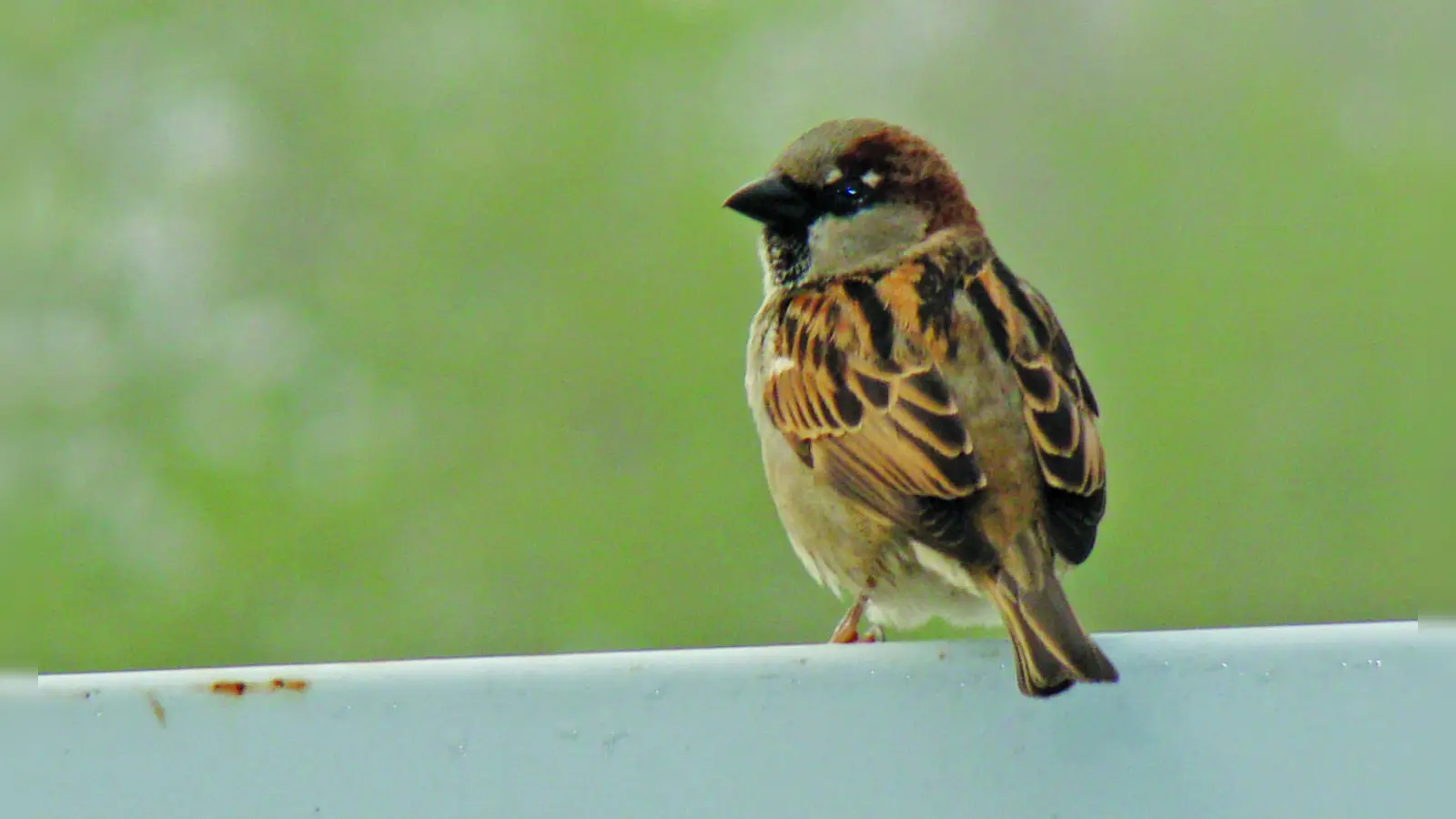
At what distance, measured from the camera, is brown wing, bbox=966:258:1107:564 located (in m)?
2.78

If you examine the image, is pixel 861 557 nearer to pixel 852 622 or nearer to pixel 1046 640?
pixel 852 622

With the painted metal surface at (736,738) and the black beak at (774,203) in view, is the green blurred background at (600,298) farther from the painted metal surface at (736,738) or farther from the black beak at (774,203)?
the painted metal surface at (736,738)

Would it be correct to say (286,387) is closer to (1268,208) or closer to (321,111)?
(321,111)

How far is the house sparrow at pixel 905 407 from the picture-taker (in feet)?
9.05

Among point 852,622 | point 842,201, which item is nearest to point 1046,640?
point 852,622

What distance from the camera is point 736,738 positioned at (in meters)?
1.84

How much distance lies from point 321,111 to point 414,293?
3.68 feet

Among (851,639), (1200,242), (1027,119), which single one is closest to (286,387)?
(1027,119)

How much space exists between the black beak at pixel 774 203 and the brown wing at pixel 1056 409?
17.5 inches

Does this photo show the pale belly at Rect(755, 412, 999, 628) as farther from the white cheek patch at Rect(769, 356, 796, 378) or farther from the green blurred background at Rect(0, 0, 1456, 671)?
the green blurred background at Rect(0, 0, 1456, 671)

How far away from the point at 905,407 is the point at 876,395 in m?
0.08

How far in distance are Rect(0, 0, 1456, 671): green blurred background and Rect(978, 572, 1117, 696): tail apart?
3.27 m

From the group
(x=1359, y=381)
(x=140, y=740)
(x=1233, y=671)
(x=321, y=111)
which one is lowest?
(x=1359, y=381)

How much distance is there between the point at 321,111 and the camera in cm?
782
